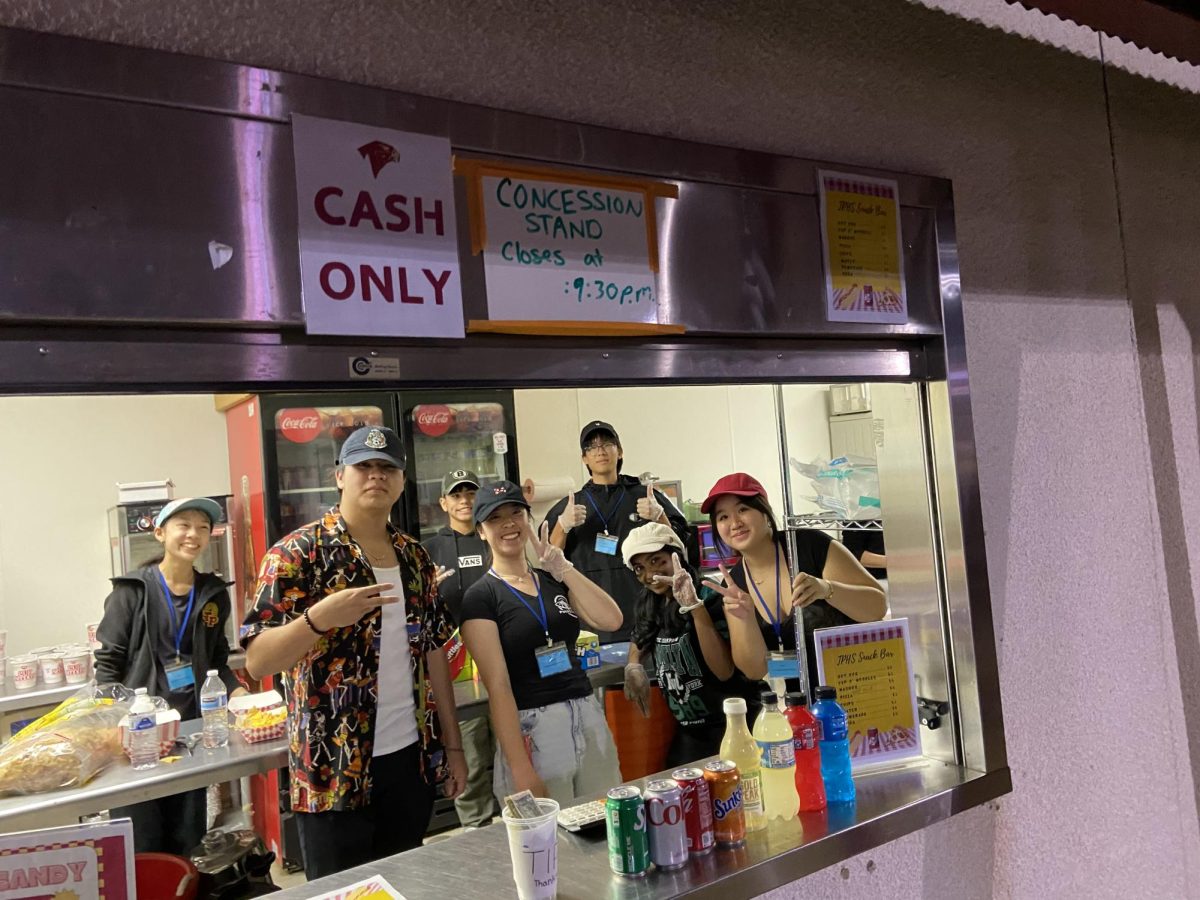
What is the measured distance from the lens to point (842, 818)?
1.30 metres

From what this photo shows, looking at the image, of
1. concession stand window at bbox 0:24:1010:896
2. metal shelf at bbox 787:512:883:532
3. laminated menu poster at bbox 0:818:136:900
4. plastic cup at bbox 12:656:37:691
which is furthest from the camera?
plastic cup at bbox 12:656:37:691

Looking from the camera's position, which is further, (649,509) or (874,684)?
(649,509)

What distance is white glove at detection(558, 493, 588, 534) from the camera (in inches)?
Result: 140

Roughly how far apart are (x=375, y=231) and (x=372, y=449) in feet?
4.06

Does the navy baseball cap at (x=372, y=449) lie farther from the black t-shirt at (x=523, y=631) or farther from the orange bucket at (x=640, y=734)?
the orange bucket at (x=640, y=734)

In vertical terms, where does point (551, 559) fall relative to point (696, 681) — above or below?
above

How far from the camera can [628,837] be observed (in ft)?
3.72

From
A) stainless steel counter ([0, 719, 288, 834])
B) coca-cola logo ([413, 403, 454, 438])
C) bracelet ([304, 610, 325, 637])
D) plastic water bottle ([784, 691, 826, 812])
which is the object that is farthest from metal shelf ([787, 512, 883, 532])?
coca-cola logo ([413, 403, 454, 438])

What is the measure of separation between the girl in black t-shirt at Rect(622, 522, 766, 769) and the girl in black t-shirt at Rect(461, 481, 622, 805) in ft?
0.80

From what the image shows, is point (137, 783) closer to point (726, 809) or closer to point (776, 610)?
point (776, 610)

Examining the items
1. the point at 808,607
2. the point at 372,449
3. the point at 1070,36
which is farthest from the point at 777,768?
the point at 1070,36

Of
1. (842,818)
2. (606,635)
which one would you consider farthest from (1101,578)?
(606,635)

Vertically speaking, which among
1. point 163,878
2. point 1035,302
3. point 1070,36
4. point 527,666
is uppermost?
point 1070,36

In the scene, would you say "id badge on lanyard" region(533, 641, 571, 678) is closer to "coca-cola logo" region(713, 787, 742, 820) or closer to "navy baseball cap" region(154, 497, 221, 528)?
"coca-cola logo" region(713, 787, 742, 820)
